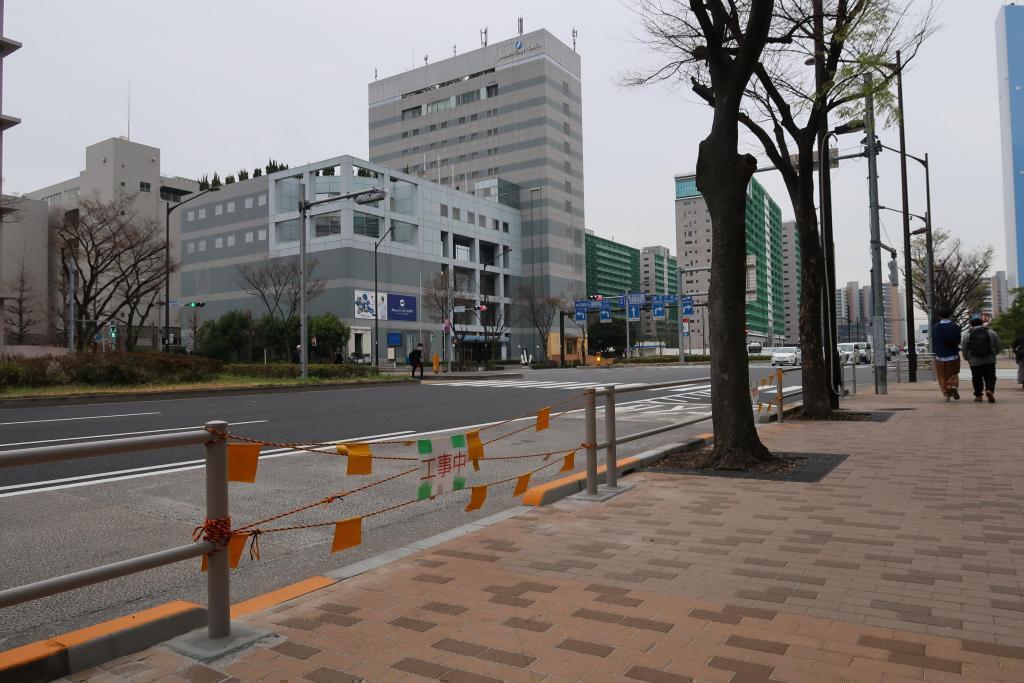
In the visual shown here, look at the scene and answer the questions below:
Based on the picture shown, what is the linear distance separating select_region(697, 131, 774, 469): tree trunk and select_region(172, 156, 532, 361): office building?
5145cm

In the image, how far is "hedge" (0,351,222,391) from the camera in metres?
20.5

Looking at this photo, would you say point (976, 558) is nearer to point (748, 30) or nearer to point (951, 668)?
point (951, 668)

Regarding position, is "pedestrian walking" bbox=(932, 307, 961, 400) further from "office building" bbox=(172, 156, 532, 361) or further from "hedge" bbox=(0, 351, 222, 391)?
"office building" bbox=(172, 156, 532, 361)

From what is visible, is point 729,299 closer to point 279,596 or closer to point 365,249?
point 279,596

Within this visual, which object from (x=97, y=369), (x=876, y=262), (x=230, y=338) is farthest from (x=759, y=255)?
(x=97, y=369)

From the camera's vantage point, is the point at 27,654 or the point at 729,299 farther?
the point at 729,299

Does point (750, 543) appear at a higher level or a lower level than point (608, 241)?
lower

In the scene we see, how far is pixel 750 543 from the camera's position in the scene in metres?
4.53

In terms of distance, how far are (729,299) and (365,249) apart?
6064cm

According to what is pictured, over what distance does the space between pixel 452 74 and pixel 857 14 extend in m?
94.5

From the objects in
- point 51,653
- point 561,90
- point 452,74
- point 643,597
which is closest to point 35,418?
point 51,653

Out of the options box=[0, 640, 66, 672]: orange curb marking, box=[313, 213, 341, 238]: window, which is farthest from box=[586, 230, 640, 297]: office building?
box=[0, 640, 66, 672]: orange curb marking

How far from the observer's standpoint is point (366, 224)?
66625 millimetres

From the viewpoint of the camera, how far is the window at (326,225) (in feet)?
215
